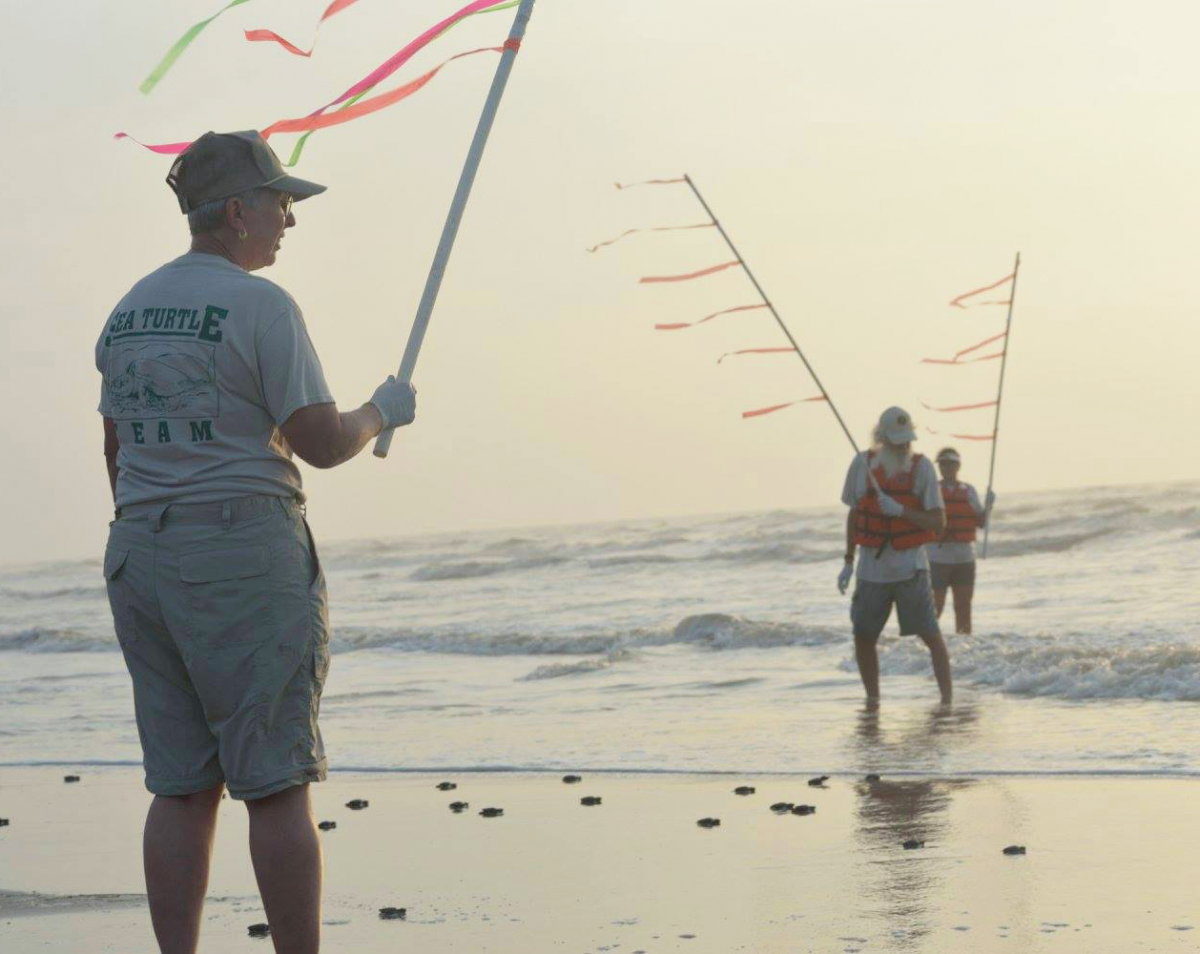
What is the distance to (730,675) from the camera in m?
13.0

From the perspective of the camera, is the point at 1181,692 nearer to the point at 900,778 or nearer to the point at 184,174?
the point at 900,778

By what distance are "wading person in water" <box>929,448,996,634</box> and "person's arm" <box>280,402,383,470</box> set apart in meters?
11.6

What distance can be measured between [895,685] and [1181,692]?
2166 millimetres

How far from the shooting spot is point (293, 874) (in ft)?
10.6

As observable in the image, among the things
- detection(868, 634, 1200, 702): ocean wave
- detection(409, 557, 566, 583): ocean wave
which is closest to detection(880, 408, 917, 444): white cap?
detection(868, 634, 1200, 702): ocean wave

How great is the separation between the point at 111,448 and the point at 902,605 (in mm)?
7040

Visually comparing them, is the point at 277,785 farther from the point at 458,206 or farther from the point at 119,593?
the point at 458,206

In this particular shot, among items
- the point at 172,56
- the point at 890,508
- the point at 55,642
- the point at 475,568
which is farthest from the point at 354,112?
the point at 475,568

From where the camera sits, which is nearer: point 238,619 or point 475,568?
point 238,619

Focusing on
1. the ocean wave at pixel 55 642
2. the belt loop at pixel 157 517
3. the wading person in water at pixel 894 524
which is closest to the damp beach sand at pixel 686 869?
the belt loop at pixel 157 517

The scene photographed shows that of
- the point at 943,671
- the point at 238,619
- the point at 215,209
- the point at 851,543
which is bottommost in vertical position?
the point at 943,671

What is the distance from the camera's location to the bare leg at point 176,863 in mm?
3342

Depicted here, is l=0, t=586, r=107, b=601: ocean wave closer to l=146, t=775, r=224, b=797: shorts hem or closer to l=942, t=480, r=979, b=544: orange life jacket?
l=942, t=480, r=979, b=544: orange life jacket

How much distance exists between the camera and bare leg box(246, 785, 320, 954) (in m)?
3.22
